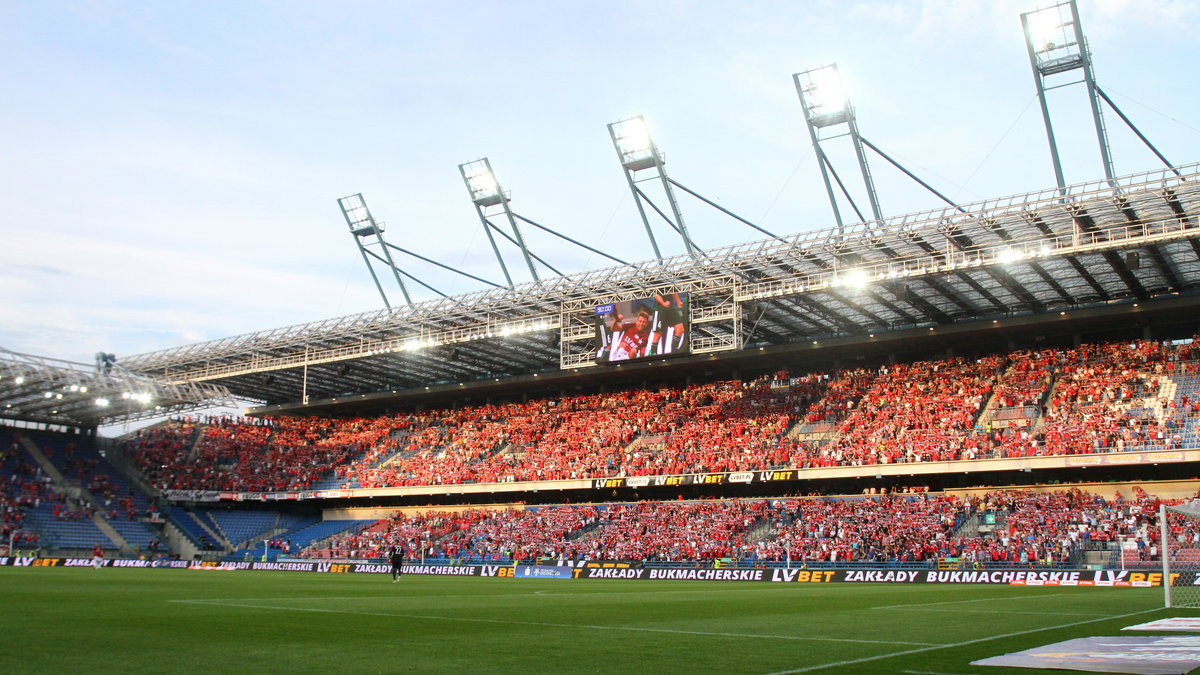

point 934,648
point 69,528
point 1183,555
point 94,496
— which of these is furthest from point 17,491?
point 934,648

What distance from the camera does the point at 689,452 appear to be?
51.0m

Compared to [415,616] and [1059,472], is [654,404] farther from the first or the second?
[415,616]

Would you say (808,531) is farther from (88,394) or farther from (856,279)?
(88,394)

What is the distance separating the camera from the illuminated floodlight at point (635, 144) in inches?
1953

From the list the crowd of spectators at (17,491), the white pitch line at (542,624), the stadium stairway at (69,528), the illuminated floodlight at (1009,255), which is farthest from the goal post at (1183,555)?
the stadium stairway at (69,528)

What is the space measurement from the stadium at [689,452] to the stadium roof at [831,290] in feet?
0.67

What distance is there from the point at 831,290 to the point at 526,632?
34030mm

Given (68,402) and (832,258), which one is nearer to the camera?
(832,258)

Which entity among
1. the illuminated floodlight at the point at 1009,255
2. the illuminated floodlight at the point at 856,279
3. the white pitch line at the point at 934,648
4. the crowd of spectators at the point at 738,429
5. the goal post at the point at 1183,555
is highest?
the illuminated floodlight at the point at 856,279

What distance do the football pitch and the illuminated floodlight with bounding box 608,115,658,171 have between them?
1228 inches

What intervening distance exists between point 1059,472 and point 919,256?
1087 centimetres

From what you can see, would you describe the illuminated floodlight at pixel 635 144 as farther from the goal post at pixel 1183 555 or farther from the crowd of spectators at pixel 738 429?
the goal post at pixel 1183 555

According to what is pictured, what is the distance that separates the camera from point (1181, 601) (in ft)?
64.5

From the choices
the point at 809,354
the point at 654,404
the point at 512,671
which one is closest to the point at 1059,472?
the point at 809,354
